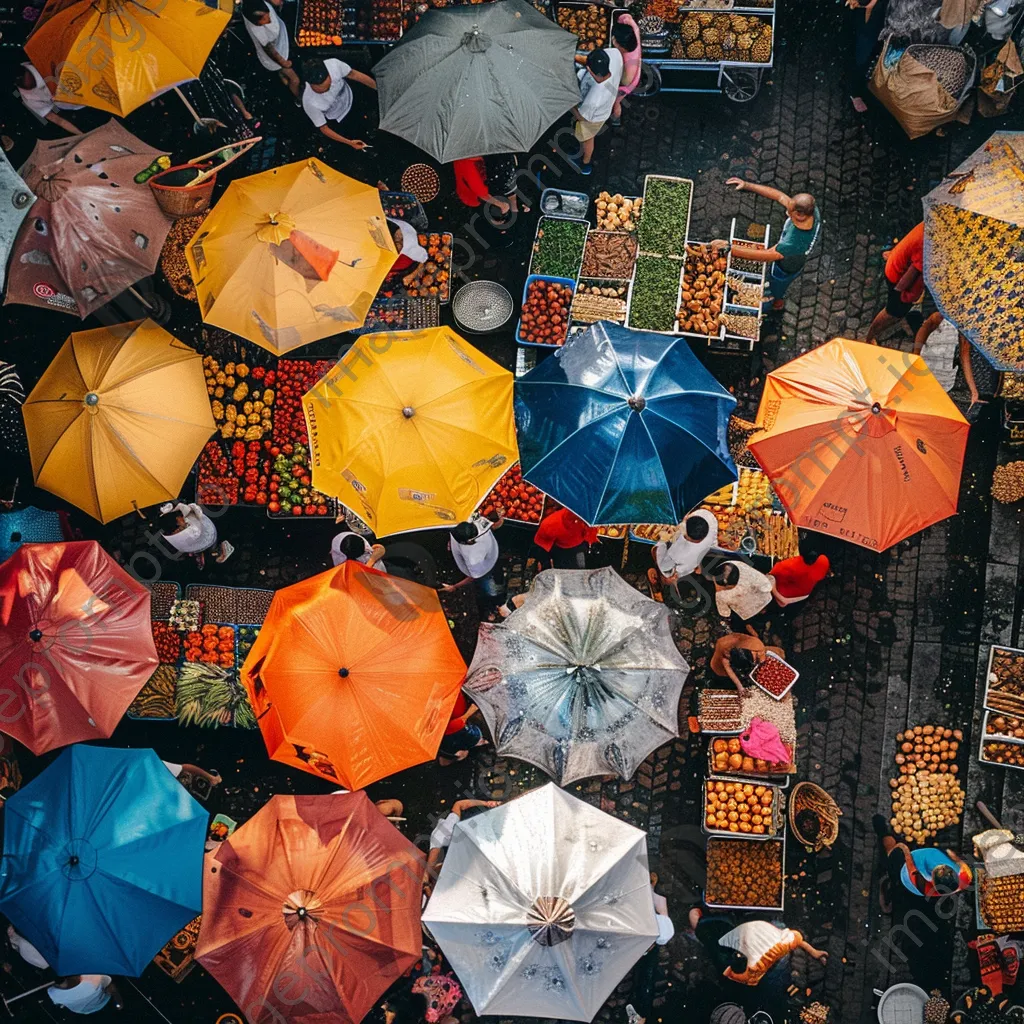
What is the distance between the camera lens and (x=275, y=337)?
1081 cm

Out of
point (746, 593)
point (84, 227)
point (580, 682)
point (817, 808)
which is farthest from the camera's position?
point (746, 593)

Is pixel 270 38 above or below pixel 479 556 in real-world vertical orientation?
above

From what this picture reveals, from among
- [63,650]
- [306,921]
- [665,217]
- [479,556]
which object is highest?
[665,217]

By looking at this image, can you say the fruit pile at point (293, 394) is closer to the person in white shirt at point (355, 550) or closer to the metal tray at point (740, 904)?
the person in white shirt at point (355, 550)

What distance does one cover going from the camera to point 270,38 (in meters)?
12.4

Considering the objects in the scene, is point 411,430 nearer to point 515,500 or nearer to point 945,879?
point 515,500

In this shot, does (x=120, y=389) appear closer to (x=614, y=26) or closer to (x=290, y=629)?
(x=290, y=629)

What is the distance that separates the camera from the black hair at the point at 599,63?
37.2ft

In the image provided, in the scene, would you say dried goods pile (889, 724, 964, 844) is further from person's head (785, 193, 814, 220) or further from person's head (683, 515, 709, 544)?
person's head (785, 193, 814, 220)

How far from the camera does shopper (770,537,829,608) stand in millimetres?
10875

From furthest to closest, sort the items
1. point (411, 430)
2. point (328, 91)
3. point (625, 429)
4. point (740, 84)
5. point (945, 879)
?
point (740, 84) < point (328, 91) < point (945, 879) < point (411, 430) < point (625, 429)

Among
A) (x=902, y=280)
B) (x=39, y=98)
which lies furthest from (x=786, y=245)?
(x=39, y=98)

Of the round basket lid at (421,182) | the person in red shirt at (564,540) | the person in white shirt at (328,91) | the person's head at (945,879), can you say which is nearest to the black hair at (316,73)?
the person in white shirt at (328,91)

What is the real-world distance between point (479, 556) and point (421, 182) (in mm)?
4944
